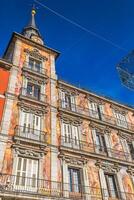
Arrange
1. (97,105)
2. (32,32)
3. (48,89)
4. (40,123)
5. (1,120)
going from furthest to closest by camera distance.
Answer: (32,32), (97,105), (48,89), (40,123), (1,120)

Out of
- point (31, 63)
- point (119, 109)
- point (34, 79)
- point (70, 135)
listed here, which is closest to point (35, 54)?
point (31, 63)

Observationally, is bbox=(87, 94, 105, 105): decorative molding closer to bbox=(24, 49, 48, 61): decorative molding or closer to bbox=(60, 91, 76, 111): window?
bbox=(60, 91, 76, 111): window

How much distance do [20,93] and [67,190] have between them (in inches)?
323

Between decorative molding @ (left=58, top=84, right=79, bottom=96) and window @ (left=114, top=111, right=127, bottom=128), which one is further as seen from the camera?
window @ (left=114, top=111, right=127, bottom=128)

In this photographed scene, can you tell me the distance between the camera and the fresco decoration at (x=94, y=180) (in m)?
15.3

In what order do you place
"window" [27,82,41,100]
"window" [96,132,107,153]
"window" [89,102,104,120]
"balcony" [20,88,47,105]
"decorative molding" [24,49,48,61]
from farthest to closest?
"decorative molding" [24,49,48,61]
"window" [89,102,104,120]
"window" [27,82,41,100]
"window" [96,132,107,153]
"balcony" [20,88,47,105]

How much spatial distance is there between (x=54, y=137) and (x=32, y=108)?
2950 millimetres

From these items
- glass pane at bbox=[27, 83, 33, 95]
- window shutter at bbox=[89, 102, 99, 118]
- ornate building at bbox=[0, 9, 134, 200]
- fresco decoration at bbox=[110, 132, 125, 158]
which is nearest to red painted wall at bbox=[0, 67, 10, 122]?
ornate building at bbox=[0, 9, 134, 200]

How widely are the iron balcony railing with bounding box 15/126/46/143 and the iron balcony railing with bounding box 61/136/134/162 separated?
1.71 metres

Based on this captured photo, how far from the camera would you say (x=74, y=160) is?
16328 mm

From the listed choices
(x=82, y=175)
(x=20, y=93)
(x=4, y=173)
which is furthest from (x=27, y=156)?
(x=20, y=93)

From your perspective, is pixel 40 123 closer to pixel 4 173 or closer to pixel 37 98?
pixel 37 98

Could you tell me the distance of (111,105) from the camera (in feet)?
78.3

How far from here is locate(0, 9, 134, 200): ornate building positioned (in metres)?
14.0
